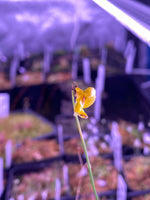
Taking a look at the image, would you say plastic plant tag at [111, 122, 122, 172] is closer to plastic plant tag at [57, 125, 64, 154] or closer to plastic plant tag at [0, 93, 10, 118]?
plastic plant tag at [57, 125, 64, 154]

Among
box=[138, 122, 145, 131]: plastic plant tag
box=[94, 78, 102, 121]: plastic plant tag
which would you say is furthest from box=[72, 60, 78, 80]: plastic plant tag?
box=[138, 122, 145, 131]: plastic plant tag

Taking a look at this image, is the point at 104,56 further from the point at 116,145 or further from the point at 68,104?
the point at 116,145

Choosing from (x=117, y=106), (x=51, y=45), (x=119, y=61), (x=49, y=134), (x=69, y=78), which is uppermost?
(x=51, y=45)

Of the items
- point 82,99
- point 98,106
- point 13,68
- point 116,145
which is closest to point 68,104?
point 98,106

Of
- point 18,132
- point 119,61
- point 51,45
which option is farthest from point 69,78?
point 18,132

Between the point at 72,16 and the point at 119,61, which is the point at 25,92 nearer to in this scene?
the point at 72,16

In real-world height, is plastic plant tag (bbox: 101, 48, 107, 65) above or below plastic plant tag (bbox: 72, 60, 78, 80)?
above

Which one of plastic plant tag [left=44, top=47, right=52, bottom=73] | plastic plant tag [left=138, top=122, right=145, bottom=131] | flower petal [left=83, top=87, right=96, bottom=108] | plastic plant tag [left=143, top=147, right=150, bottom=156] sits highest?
plastic plant tag [left=44, top=47, right=52, bottom=73]
